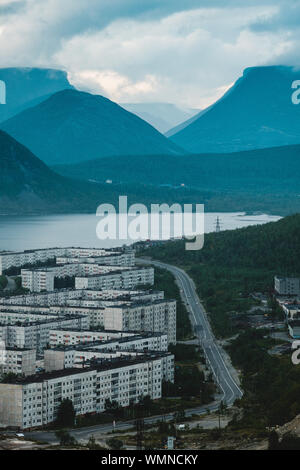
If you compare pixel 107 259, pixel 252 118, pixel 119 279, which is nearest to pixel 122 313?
pixel 119 279

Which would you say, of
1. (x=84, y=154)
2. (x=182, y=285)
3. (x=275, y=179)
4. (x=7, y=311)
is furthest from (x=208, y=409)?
(x=84, y=154)

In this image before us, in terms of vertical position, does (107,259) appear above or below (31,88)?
below

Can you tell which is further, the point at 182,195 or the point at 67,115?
the point at 67,115

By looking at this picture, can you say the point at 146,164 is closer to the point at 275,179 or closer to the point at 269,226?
the point at 275,179

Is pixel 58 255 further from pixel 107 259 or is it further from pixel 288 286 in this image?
pixel 288 286

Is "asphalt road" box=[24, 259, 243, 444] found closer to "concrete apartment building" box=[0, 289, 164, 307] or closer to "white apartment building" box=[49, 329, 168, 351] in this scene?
"white apartment building" box=[49, 329, 168, 351]

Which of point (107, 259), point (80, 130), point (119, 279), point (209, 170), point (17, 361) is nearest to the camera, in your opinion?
point (17, 361)
